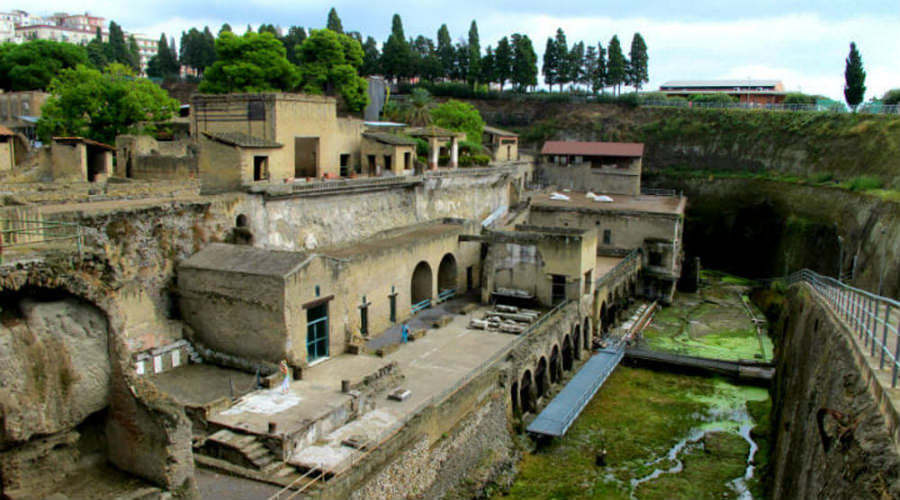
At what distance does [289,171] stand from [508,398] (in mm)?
16052

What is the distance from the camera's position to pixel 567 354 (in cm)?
3244

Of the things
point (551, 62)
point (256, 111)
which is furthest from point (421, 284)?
point (551, 62)

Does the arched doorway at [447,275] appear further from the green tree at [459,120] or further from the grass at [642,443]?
the green tree at [459,120]

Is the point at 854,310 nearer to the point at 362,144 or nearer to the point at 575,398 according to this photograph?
the point at 575,398

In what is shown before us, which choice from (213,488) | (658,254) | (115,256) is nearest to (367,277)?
(115,256)

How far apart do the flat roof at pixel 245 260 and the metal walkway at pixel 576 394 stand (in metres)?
10.4

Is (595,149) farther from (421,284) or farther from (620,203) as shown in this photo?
(421,284)

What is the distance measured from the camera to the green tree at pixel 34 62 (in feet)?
180

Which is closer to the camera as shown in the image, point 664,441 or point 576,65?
point 664,441

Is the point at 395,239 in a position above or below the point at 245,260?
below

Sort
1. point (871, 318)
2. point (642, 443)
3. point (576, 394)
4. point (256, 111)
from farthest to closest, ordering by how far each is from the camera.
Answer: point (256, 111), point (576, 394), point (642, 443), point (871, 318)

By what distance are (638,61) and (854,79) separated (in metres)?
24.5

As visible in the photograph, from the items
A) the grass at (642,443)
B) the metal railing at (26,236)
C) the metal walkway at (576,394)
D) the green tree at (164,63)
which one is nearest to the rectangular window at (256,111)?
the metal walkway at (576,394)

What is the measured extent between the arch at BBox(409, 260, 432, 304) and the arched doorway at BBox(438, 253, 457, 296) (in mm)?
2187
